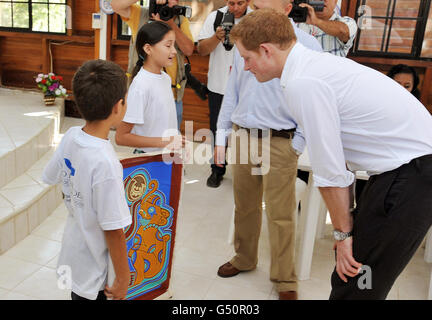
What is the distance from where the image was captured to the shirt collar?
1.16m

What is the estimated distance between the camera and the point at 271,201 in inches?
75.6

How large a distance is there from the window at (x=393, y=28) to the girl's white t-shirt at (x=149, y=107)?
9.71ft

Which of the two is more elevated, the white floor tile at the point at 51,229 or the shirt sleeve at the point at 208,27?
the shirt sleeve at the point at 208,27

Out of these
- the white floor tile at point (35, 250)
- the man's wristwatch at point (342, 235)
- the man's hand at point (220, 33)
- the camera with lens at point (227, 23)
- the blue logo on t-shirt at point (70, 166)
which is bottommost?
the white floor tile at point (35, 250)

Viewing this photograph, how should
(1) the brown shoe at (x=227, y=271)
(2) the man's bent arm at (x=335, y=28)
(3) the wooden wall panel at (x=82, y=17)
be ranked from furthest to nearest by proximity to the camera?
1. (3) the wooden wall panel at (x=82, y=17)
2. (2) the man's bent arm at (x=335, y=28)
3. (1) the brown shoe at (x=227, y=271)

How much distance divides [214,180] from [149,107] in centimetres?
180

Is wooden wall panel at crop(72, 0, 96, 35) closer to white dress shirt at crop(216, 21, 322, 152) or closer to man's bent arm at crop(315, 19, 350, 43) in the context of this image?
man's bent arm at crop(315, 19, 350, 43)

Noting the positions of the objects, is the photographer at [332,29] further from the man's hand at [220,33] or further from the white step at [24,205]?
the white step at [24,205]

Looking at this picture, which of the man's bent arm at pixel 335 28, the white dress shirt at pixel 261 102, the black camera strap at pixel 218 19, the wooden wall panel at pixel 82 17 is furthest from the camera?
the wooden wall panel at pixel 82 17

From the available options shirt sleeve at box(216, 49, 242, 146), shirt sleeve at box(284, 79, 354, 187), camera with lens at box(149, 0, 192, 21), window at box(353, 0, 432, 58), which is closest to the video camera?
camera with lens at box(149, 0, 192, 21)

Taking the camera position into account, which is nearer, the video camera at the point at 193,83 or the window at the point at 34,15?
the video camera at the point at 193,83

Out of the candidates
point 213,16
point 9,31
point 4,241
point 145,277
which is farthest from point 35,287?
point 9,31

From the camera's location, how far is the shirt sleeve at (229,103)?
6.46 feet

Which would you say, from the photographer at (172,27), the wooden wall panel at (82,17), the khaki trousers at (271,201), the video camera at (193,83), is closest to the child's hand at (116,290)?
the khaki trousers at (271,201)
